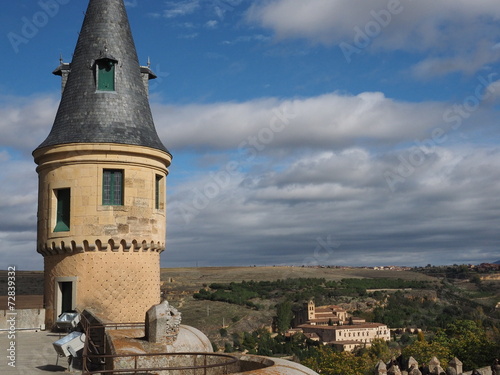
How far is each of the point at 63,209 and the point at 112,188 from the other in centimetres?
152

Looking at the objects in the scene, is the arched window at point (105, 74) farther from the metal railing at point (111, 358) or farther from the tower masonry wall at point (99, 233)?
the metal railing at point (111, 358)

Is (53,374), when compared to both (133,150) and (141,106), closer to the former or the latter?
(133,150)

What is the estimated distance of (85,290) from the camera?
600 inches

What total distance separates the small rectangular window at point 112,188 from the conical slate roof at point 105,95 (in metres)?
0.90

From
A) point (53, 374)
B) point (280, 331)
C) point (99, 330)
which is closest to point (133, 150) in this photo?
point (99, 330)

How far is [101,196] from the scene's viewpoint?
1550 cm

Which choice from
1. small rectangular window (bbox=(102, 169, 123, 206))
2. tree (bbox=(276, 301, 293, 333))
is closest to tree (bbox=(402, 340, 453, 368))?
small rectangular window (bbox=(102, 169, 123, 206))

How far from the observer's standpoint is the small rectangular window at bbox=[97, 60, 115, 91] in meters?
16.8

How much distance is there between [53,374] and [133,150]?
7.05 metres

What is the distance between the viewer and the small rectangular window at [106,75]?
55.2 feet

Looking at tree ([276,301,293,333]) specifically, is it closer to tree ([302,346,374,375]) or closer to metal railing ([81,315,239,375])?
tree ([302,346,374,375])

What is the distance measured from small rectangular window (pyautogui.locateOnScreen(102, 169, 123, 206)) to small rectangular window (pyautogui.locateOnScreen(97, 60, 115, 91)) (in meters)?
2.67

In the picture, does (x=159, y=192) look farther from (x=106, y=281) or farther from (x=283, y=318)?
(x=283, y=318)

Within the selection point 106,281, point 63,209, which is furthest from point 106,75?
point 106,281
